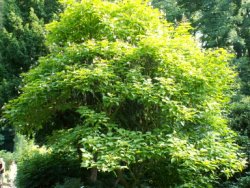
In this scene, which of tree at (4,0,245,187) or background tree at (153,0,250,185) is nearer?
tree at (4,0,245,187)

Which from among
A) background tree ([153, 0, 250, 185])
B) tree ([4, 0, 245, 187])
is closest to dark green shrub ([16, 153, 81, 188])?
tree ([4, 0, 245, 187])

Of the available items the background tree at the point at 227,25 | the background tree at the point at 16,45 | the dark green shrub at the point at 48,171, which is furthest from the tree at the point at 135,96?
the background tree at the point at 227,25

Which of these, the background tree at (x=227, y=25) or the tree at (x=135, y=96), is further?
the background tree at (x=227, y=25)

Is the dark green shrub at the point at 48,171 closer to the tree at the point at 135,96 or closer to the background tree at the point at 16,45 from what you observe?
the tree at the point at 135,96

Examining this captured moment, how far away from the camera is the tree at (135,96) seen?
4.42 m

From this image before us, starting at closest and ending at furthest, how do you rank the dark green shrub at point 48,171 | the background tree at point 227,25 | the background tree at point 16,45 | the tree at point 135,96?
the tree at point 135,96 < the dark green shrub at point 48,171 < the background tree at point 16,45 < the background tree at point 227,25

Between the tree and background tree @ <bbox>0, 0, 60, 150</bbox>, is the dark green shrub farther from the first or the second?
background tree @ <bbox>0, 0, 60, 150</bbox>

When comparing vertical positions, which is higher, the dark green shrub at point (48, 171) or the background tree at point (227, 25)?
the background tree at point (227, 25)

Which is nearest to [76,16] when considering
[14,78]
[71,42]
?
[71,42]

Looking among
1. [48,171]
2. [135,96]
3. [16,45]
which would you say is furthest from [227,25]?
[135,96]

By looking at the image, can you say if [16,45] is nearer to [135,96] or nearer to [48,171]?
[48,171]

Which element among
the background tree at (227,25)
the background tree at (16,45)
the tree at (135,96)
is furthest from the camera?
the background tree at (227,25)

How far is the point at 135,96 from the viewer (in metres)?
4.47

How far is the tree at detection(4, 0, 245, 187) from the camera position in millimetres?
4422
